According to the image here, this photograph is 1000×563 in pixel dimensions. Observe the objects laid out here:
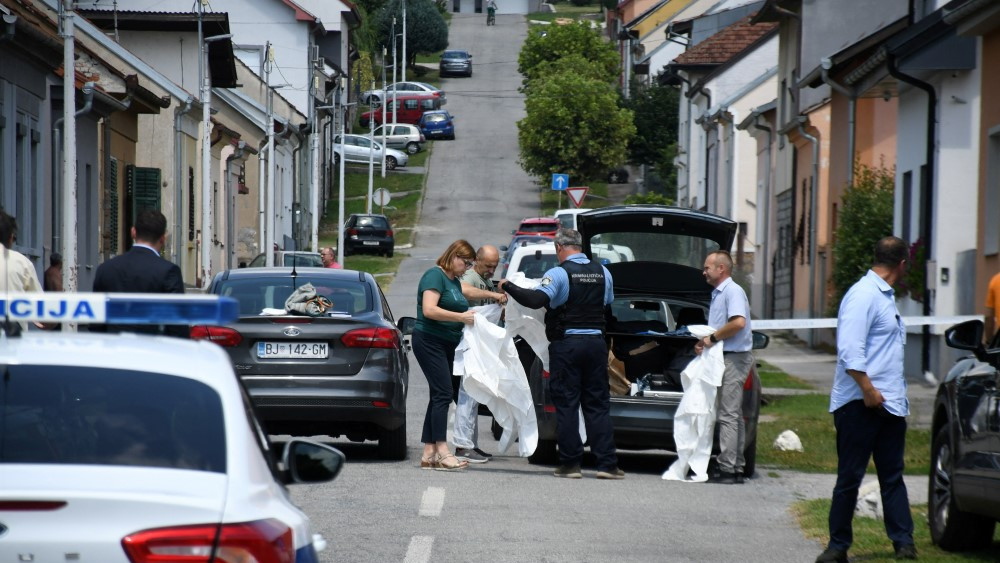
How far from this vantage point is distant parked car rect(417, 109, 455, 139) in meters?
77.0

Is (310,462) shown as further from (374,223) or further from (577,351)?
(374,223)

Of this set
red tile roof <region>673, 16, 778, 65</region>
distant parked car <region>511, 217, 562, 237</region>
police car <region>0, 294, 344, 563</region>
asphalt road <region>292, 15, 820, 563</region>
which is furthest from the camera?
red tile roof <region>673, 16, 778, 65</region>

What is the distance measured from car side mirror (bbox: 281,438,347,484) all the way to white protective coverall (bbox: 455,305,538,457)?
6705 millimetres

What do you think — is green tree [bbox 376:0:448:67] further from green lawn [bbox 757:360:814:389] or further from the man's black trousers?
the man's black trousers

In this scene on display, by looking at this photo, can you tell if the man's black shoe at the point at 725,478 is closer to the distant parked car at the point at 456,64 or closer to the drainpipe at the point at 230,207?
the drainpipe at the point at 230,207

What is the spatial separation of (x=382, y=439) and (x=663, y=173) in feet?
175

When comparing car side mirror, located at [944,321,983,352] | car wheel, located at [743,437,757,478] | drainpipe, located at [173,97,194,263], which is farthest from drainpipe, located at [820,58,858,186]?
car side mirror, located at [944,321,983,352]

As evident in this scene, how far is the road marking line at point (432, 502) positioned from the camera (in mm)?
9633

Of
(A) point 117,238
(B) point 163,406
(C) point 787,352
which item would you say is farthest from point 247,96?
(B) point 163,406

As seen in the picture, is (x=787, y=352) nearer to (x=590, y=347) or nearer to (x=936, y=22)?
(x=936, y=22)

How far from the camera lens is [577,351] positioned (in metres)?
11.4

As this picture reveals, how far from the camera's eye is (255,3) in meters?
57.6

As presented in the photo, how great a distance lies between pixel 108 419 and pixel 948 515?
565 cm

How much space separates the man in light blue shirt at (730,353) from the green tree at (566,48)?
7254 cm
